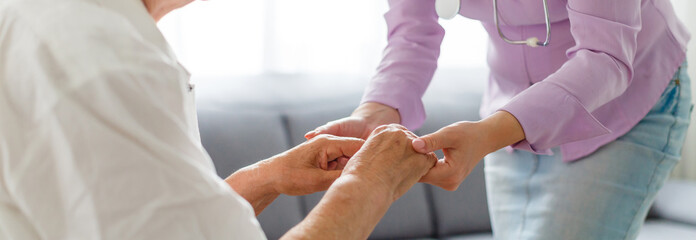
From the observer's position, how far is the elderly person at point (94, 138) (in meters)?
0.67

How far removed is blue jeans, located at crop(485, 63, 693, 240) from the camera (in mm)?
1390

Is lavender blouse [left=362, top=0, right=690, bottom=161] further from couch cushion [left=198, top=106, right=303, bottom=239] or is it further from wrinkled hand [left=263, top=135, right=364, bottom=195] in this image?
couch cushion [left=198, top=106, right=303, bottom=239]

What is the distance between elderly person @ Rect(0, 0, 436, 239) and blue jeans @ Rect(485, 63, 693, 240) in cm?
83

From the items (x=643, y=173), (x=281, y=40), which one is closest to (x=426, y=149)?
(x=643, y=173)

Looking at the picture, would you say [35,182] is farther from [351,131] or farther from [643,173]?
[643,173]

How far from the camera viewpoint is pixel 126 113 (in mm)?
688

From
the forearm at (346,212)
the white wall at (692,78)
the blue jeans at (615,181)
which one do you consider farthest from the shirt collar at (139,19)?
the white wall at (692,78)

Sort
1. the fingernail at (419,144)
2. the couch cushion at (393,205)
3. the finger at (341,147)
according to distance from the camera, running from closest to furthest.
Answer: the fingernail at (419,144)
the finger at (341,147)
the couch cushion at (393,205)

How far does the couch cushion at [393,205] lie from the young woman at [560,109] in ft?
2.81

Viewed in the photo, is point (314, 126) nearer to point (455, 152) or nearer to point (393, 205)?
point (393, 205)

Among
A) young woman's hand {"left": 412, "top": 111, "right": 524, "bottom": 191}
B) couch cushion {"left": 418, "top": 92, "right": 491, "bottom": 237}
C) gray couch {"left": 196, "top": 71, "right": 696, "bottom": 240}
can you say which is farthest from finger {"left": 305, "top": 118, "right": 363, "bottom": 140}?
couch cushion {"left": 418, "top": 92, "right": 491, "bottom": 237}

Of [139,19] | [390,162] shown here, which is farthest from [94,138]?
[390,162]

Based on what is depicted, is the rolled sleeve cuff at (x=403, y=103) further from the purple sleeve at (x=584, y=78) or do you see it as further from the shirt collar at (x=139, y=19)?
the shirt collar at (x=139, y=19)

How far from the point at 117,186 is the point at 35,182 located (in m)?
0.08
